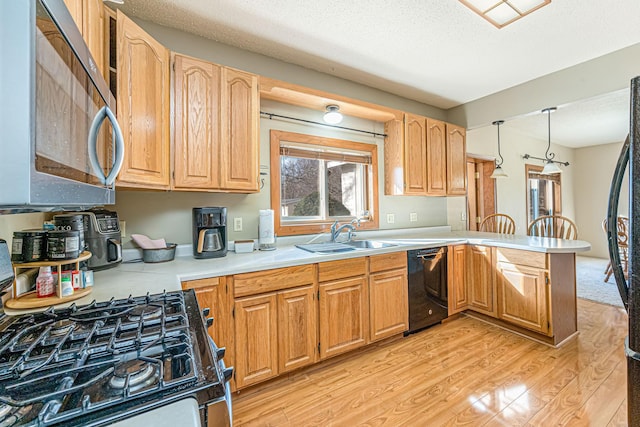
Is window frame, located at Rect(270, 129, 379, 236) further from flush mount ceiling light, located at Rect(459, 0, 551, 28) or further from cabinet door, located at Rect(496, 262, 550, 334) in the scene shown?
flush mount ceiling light, located at Rect(459, 0, 551, 28)

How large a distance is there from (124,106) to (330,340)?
1939mm

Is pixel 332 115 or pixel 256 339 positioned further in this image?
pixel 332 115

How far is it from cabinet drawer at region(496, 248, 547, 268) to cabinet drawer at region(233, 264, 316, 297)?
1.86m

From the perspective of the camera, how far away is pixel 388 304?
2.28 m

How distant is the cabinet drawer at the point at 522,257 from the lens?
7.45ft

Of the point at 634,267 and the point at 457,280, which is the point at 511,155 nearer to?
the point at 457,280

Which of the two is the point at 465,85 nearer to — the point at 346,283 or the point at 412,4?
the point at 412,4

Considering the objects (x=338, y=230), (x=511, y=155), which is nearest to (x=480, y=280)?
(x=338, y=230)

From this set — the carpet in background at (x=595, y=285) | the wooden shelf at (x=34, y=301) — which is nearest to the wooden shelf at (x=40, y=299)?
the wooden shelf at (x=34, y=301)

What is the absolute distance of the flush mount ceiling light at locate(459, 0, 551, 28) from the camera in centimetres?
175

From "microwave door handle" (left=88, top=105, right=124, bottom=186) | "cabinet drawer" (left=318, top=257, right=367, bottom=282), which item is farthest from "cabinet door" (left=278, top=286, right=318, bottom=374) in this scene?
"microwave door handle" (left=88, top=105, right=124, bottom=186)

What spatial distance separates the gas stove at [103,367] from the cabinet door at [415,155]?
2549mm

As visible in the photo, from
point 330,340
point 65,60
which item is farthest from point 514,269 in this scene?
point 65,60

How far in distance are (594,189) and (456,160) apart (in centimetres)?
500
